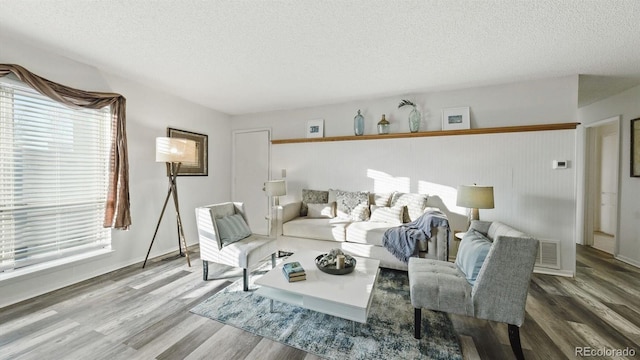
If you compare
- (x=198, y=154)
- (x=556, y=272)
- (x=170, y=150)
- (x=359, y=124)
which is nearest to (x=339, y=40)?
(x=359, y=124)

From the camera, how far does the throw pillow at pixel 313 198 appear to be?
3.72 metres

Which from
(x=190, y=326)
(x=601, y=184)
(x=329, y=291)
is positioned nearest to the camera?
(x=329, y=291)

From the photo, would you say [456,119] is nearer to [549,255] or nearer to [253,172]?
[549,255]

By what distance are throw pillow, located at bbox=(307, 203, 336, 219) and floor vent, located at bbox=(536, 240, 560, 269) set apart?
264cm

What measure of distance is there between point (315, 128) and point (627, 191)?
4537 mm

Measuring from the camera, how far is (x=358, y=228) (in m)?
2.98

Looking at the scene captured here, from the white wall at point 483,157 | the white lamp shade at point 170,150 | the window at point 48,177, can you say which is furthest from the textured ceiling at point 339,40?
the white lamp shade at point 170,150

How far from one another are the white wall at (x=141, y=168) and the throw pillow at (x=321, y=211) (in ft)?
6.56

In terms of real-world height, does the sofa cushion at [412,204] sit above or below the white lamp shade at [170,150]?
below

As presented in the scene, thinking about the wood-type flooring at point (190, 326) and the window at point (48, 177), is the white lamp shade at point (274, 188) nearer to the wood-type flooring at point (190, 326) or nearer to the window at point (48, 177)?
the wood-type flooring at point (190, 326)

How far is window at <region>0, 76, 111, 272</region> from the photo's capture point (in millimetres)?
2156

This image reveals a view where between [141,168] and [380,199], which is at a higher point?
[141,168]

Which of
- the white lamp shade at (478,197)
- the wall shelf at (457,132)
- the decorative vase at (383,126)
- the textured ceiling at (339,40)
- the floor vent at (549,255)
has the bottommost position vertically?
the floor vent at (549,255)

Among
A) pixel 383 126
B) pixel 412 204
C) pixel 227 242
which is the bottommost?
pixel 227 242
